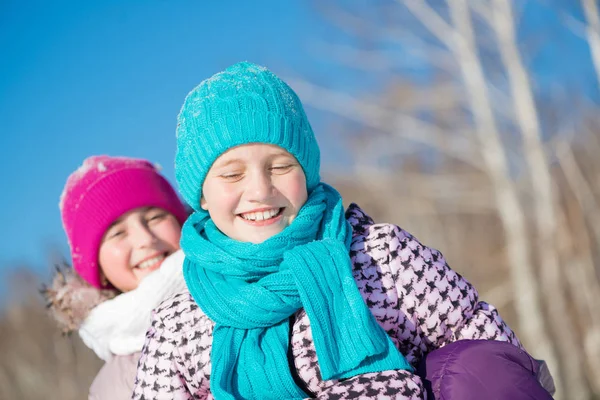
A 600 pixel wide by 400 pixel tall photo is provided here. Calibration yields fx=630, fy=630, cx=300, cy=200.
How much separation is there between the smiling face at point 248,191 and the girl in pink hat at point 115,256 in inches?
34.0

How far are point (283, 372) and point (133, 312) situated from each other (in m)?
1.21

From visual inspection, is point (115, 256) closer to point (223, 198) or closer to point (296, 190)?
point (223, 198)

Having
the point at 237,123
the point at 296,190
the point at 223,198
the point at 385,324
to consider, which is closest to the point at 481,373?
the point at 385,324

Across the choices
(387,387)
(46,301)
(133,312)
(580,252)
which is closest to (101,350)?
(133,312)

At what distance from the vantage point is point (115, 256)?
2947 millimetres

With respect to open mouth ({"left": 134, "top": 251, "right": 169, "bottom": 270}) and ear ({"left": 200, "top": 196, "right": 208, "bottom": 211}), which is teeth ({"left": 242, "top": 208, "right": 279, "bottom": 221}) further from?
open mouth ({"left": 134, "top": 251, "right": 169, "bottom": 270})

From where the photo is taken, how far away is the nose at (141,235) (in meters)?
2.90

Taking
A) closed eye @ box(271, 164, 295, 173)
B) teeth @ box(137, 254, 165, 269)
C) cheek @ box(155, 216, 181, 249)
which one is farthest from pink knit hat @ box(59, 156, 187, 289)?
closed eye @ box(271, 164, 295, 173)

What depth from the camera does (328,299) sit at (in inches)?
70.0

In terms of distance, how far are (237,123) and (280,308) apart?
57 cm

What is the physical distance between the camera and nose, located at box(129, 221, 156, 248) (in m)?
2.90

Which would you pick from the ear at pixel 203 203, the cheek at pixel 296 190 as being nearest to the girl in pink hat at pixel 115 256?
the ear at pixel 203 203

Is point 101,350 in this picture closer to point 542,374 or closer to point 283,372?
point 283,372

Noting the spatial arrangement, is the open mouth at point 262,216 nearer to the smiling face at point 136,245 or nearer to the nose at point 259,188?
the nose at point 259,188
